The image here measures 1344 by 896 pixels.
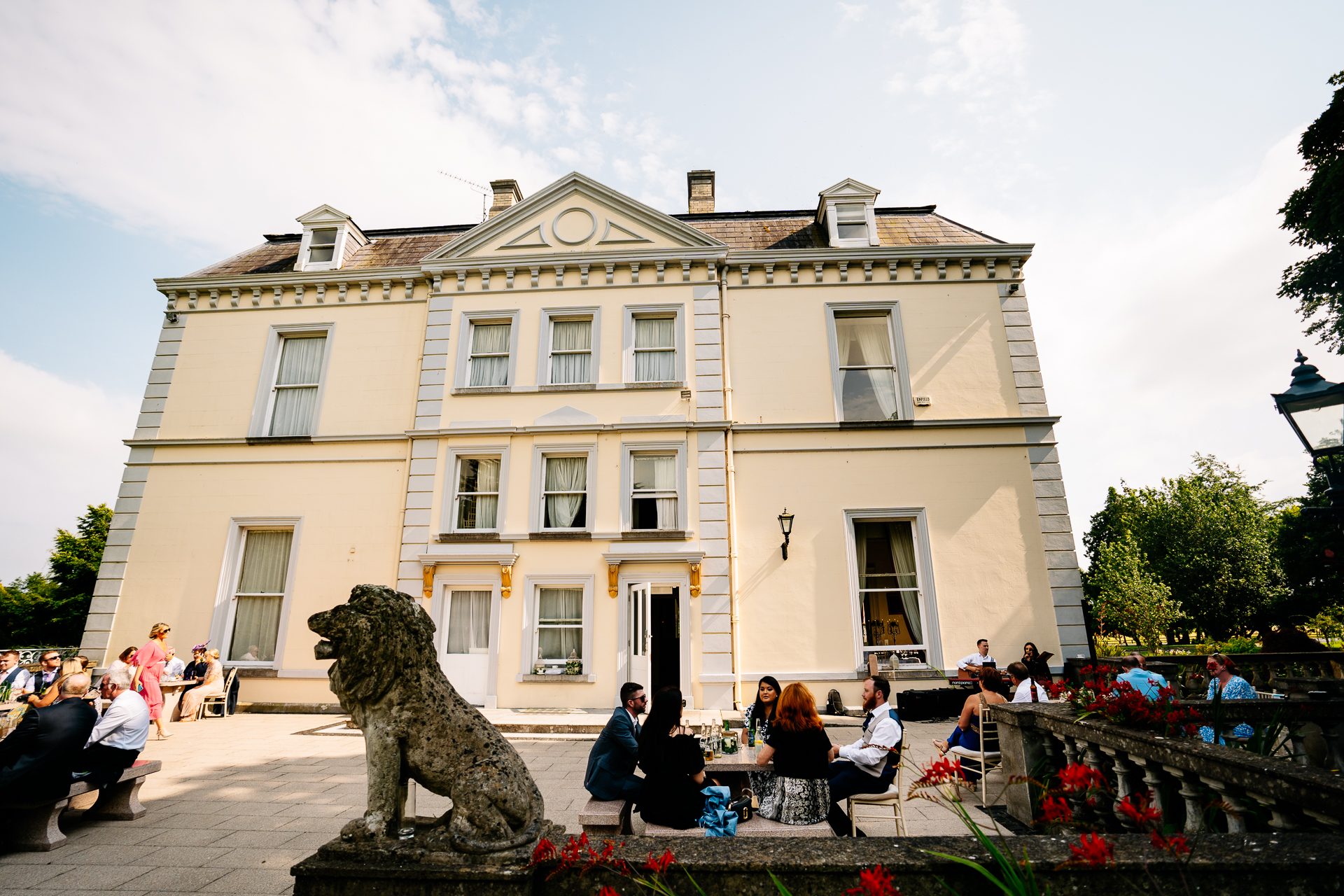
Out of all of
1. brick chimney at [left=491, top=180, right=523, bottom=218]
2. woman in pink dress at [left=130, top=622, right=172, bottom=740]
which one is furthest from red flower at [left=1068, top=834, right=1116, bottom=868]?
brick chimney at [left=491, top=180, right=523, bottom=218]

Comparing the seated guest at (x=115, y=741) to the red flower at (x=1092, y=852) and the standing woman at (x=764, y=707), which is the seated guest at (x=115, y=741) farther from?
the red flower at (x=1092, y=852)

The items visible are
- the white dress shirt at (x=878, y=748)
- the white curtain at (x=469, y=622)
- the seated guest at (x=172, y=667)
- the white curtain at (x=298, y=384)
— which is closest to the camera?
the white dress shirt at (x=878, y=748)

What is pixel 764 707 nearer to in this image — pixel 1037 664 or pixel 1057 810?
→ pixel 1057 810

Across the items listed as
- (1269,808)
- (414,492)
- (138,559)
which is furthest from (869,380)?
(138,559)

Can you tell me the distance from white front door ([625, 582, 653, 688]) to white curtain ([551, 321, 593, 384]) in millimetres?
4759

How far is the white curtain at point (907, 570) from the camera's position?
12055 mm

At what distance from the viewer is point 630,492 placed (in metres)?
12.7

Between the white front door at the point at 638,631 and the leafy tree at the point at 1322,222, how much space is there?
24744mm

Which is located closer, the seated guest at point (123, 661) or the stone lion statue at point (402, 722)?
the stone lion statue at point (402, 722)

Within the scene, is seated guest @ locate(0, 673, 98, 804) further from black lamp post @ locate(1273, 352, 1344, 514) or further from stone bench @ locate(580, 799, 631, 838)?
black lamp post @ locate(1273, 352, 1344, 514)

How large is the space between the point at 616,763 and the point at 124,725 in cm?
474

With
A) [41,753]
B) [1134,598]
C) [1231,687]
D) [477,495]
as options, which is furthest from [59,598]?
[1134,598]

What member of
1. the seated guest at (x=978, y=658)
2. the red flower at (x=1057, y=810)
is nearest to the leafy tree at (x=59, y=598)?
the seated guest at (x=978, y=658)

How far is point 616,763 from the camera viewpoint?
5086 millimetres
